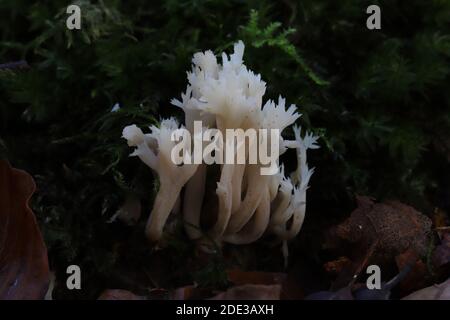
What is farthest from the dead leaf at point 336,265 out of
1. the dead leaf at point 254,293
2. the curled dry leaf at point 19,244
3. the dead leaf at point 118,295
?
the curled dry leaf at point 19,244

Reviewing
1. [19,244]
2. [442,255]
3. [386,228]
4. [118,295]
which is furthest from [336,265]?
[19,244]

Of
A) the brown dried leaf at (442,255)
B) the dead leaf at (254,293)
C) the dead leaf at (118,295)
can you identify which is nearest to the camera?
the dead leaf at (254,293)

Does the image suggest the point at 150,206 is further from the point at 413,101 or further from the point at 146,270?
the point at 413,101

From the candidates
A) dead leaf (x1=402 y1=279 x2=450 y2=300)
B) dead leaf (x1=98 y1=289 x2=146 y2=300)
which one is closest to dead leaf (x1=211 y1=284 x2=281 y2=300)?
dead leaf (x1=98 y1=289 x2=146 y2=300)

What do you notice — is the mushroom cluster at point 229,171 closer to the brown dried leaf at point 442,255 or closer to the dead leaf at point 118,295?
the dead leaf at point 118,295

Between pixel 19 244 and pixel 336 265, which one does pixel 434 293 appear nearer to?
pixel 336 265

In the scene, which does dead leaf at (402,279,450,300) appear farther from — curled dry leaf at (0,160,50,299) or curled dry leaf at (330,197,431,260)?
curled dry leaf at (0,160,50,299)

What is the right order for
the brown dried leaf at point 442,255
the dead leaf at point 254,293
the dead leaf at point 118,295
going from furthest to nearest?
the brown dried leaf at point 442,255 < the dead leaf at point 118,295 < the dead leaf at point 254,293
